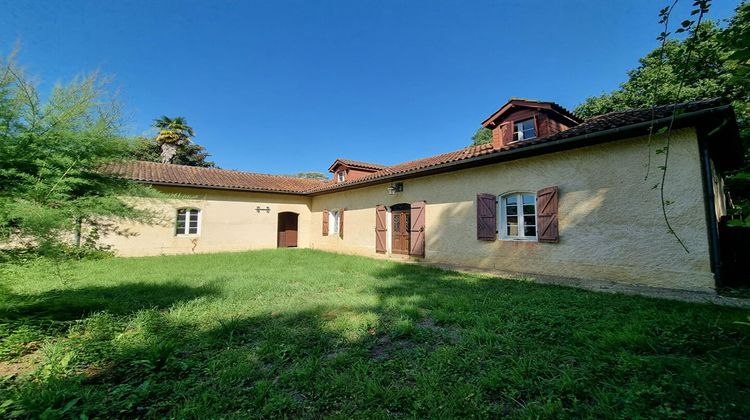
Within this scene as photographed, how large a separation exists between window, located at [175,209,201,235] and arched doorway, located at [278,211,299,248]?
143 inches

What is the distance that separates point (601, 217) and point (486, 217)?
230 cm

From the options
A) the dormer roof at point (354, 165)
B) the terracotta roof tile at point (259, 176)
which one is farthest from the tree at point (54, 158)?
the dormer roof at point (354, 165)

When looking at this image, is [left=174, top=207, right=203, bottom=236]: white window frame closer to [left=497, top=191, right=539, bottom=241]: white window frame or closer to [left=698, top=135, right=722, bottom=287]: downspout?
[left=497, top=191, right=539, bottom=241]: white window frame

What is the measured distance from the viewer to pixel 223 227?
1237 centimetres

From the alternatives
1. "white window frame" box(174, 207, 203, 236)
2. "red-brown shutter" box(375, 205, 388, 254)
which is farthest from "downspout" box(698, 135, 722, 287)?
"white window frame" box(174, 207, 203, 236)

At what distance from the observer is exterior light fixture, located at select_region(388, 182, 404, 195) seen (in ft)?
32.6

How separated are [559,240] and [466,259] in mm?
2254

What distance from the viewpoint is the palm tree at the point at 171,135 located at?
2152 centimetres

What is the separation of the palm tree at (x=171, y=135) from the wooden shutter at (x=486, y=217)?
22.9 meters

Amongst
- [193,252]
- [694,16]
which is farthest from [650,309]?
[193,252]

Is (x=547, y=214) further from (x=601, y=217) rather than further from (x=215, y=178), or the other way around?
(x=215, y=178)

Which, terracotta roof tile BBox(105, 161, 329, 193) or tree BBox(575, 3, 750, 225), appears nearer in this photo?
tree BBox(575, 3, 750, 225)

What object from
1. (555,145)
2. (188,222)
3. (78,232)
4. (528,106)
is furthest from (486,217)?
(188,222)

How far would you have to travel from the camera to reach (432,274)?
6.66m
